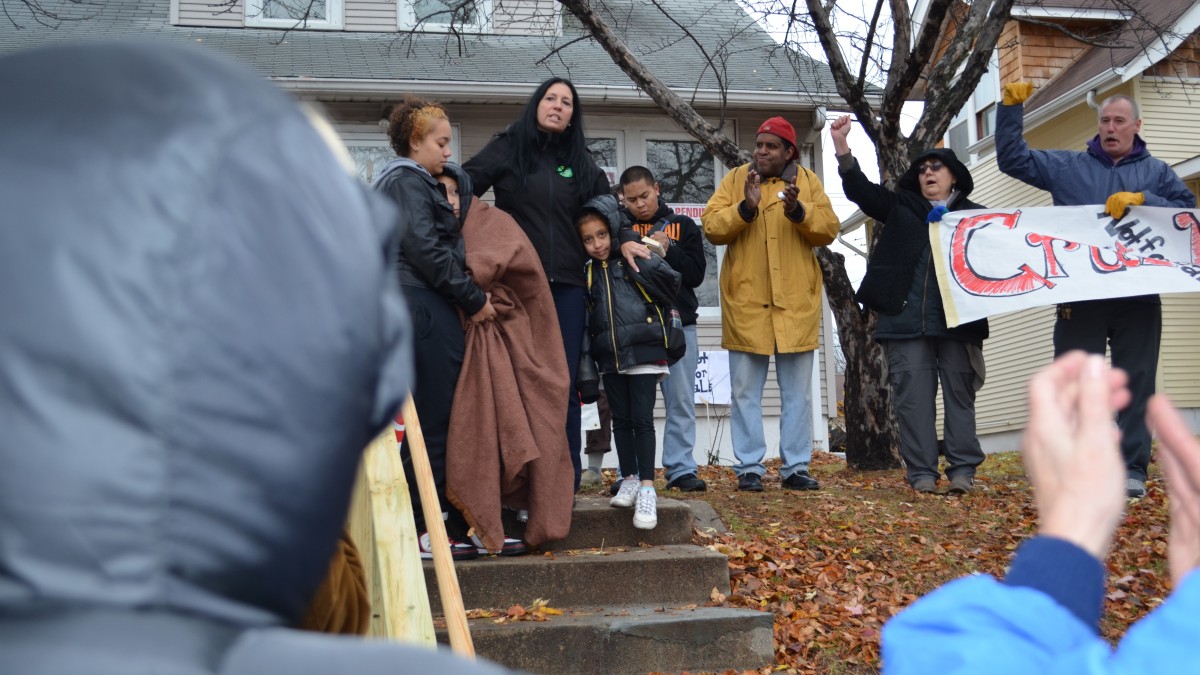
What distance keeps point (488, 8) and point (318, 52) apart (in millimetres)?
2067

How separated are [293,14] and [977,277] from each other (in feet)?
29.6

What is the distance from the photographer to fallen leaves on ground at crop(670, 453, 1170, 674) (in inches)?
200

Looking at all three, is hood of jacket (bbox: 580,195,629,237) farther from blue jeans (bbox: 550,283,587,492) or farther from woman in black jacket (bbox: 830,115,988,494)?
woman in black jacket (bbox: 830,115,988,494)

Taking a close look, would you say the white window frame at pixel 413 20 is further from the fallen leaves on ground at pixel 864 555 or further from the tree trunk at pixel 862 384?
the fallen leaves on ground at pixel 864 555

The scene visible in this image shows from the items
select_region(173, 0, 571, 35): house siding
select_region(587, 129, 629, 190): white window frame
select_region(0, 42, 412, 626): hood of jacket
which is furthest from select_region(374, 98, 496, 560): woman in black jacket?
select_region(173, 0, 571, 35): house siding

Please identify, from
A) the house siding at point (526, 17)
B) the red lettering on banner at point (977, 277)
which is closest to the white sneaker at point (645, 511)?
the red lettering on banner at point (977, 277)

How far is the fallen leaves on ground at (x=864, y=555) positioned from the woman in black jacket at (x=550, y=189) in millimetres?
1112

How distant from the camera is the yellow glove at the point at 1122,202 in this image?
694 centimetres

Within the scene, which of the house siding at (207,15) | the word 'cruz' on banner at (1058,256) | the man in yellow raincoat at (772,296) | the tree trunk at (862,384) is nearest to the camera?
the word 'cruz' on banner at (1058,256)

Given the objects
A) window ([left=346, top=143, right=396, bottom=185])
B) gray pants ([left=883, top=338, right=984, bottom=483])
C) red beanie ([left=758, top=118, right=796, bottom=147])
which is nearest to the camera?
gray pants ([left=883, top=338, right=984, bottom=483])

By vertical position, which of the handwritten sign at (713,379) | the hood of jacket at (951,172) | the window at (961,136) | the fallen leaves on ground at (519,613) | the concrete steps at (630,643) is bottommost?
the concrete steps at (630,643)

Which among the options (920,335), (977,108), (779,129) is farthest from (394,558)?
(977,108)

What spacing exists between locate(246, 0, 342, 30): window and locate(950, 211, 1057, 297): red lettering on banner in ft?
28.1

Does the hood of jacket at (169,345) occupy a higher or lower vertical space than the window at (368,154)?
lower
